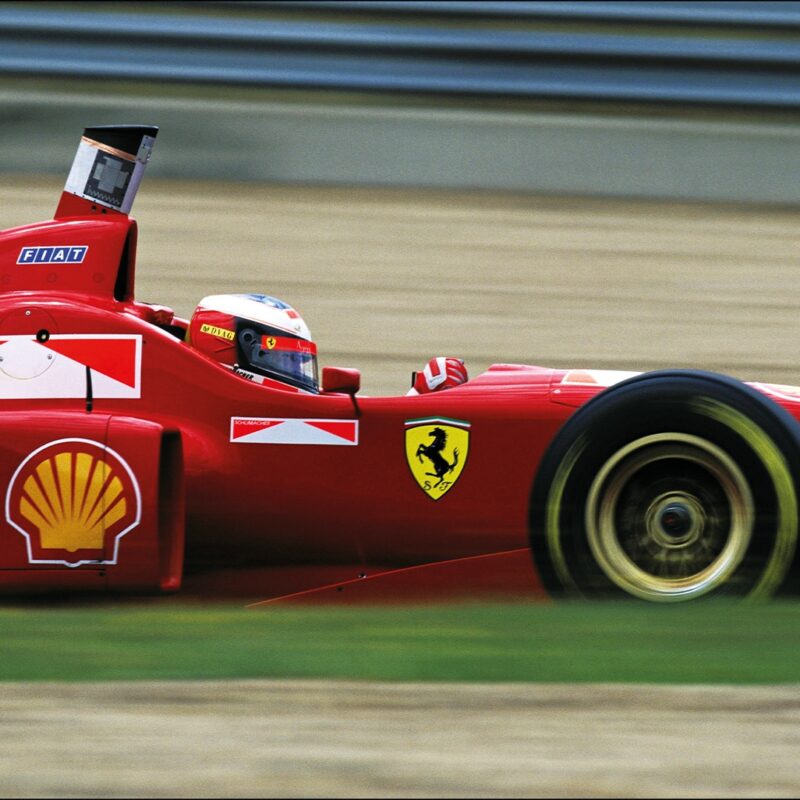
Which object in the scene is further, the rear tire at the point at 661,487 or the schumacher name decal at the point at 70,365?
the schumacher name decal at the point at 70,365

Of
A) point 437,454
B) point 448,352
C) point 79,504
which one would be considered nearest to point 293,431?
point 437,454

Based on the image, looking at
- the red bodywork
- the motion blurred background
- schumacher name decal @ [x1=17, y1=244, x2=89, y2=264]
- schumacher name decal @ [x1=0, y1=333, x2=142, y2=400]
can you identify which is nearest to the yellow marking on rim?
the red bodywork

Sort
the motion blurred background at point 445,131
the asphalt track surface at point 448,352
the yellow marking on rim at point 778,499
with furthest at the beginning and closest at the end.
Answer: the motion blurred background at point 445,131
the yellow marking on rim at point 778,499
the asphalt track surface at point 448,352

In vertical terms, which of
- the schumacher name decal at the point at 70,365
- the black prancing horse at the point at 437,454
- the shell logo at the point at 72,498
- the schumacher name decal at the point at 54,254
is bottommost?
the shell logo at the point at 72,498

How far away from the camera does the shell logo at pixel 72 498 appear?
468 centimetres

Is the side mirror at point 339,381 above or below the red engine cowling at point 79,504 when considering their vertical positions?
above

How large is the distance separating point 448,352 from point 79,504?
4.08m

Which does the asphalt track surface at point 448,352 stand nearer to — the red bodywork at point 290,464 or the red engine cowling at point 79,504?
the red engine cowling at point 79,504

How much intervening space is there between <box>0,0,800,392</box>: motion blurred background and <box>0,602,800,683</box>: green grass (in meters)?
5.35

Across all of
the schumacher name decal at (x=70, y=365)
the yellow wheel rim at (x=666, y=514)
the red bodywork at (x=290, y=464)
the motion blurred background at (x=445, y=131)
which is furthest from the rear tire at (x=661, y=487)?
the motion blurred background at (x=445, y=131)

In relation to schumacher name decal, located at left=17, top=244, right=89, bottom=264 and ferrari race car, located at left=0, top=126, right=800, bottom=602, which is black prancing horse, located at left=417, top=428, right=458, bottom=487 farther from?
schumacher name decal, located at left=17, top=244, right=89, bottom=264

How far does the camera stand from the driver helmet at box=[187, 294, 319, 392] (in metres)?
5.10

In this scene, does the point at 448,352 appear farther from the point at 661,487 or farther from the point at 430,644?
the point at 430,644

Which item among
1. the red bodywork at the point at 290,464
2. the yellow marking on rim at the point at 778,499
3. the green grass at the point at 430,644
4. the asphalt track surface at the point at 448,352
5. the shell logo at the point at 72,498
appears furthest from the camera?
the red bodywork at the point at 290,464
